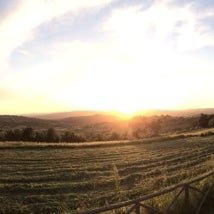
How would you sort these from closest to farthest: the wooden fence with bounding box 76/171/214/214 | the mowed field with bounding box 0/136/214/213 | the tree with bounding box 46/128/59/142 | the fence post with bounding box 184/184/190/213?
the wooden fence with bounding box 76/171/214/214 → the fence post with bounding box 184/184/190/213 → the mowed field with bounding box 0/136/214/213 → the tree with bounding box 46/128/59/142

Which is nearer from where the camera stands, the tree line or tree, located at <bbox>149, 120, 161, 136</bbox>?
the tree line

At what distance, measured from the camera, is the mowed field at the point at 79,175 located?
69.1 feet

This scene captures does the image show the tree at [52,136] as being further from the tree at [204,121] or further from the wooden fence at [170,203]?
the wooden fence at [170,203]

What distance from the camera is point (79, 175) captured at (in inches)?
1143

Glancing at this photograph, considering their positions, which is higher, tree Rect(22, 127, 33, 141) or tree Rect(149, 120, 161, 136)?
tree Rect(22, 127, 33, 141)

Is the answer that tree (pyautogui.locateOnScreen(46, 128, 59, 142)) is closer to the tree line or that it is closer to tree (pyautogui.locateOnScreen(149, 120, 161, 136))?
the tree line

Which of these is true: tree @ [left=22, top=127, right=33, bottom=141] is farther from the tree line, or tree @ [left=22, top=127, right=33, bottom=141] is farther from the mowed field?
the mowed field

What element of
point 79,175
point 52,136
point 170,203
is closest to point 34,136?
point 52,136

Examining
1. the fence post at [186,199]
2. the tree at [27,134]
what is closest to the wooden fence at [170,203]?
the fence post at [186,199]

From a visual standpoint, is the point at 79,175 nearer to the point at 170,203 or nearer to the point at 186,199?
the point at 186,199

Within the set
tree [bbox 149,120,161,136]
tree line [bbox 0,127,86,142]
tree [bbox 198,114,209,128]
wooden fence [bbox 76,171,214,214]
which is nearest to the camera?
wooden fence [bbox 76,171,214,214]

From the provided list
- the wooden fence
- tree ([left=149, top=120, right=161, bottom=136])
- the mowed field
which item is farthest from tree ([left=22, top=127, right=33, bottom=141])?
tree ([left=149, top=120, right=161, bottom=136])

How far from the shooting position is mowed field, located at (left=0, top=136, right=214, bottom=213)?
69.1ft

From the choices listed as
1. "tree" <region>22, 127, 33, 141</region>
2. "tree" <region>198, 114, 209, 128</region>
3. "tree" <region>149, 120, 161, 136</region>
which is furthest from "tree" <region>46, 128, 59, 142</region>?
"tree" <region>149, 120, 161, 136</region>
